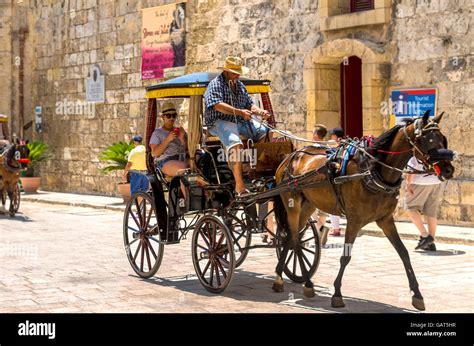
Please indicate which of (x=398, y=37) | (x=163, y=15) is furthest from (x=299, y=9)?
(x=163, y=15)

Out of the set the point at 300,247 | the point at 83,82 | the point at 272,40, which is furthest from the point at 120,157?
the point at 300,247

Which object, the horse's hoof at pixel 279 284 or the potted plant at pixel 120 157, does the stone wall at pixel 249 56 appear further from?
the horse's hoof at pixel 279 284

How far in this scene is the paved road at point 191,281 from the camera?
7676 millimetres

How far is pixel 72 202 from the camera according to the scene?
772 inches

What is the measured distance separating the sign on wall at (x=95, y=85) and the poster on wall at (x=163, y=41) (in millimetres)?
2193

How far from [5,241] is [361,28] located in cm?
709

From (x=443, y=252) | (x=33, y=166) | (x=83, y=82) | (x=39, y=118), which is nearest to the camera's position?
(x=443, y=252)

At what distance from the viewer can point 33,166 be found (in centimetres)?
2320

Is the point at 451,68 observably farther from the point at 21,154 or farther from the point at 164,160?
the point at 21,154

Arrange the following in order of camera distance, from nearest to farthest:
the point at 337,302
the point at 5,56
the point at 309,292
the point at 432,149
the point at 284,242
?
1. the point at 432,149
2. the point at 337,302
3. the point at 309,292
4. the point at 284,242
5. the point at 5,56

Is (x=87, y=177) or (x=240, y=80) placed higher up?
(x=240, y=80)

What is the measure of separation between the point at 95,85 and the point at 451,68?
1141cm

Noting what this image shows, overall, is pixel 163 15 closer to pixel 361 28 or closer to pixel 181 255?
pixel 361 28
